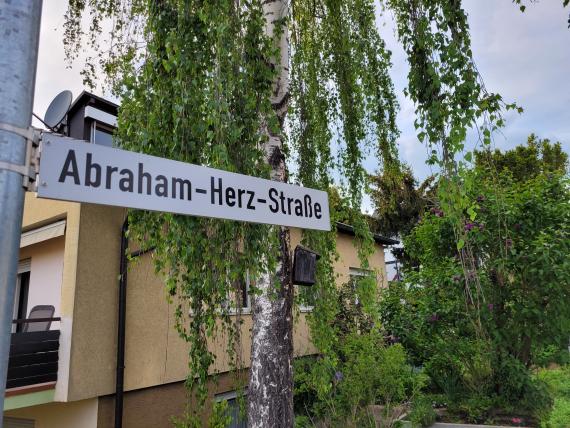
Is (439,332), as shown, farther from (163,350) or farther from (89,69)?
(89,69)

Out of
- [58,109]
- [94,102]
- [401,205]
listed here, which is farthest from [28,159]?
[401,205]

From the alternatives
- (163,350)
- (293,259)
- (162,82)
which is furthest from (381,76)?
(163,350)

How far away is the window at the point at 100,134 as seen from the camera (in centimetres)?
645

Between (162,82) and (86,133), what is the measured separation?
183 inches

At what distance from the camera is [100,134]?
260 inches

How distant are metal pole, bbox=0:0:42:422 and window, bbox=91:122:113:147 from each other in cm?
541

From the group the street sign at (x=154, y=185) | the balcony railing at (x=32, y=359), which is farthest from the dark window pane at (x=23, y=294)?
the street sign at (x=154, y=185)

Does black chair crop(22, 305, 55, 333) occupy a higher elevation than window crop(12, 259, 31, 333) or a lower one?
lower

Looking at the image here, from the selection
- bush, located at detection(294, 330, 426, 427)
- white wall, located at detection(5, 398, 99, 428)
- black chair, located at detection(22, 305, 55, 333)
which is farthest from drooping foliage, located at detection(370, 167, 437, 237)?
white wall, located at detection(5, 398, 99, 428)

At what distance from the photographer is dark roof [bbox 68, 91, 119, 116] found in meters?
6.33

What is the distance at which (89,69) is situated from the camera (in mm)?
4719

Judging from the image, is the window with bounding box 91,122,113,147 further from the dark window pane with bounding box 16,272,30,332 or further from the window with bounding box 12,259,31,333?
the dark window pane with bounding box 16,272,30,332

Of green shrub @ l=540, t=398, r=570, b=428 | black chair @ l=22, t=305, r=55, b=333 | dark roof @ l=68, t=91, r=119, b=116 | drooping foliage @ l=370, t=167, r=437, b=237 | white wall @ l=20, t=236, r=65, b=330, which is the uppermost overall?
drooping foliage @ l=370, t=167, r=437, b=237

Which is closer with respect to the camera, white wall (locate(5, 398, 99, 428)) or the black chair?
white wall (locate(5, 398, 99, 428))
